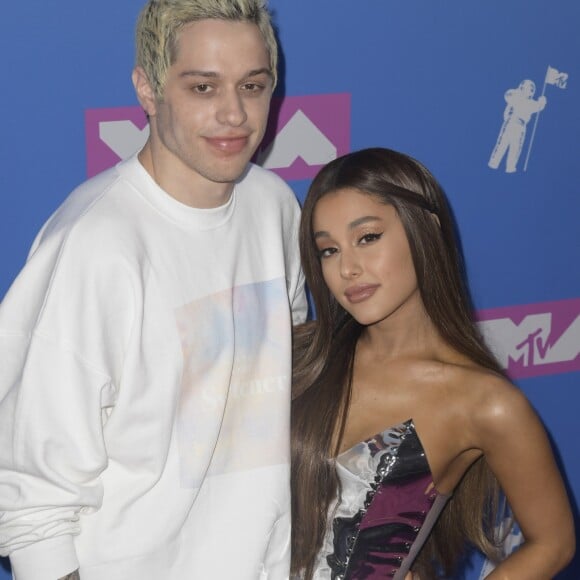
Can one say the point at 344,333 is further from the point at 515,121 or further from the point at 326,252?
the point at 515,121

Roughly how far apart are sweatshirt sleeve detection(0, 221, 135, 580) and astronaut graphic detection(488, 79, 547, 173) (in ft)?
3.50

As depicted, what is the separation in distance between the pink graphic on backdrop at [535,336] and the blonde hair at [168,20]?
104cm

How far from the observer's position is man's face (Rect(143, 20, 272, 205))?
163 cm

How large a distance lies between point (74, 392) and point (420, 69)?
3.41ft

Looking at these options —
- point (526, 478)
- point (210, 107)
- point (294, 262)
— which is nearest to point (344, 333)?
point (294, 262)

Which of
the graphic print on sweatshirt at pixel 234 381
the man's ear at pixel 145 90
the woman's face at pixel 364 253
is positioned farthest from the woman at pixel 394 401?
the man's ear at pixel 145 90

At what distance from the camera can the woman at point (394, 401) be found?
1.78 m

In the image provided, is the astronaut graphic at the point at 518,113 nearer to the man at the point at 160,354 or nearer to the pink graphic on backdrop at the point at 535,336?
the pink graphic on backdrop at the point at 535,336

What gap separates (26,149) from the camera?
77.4 inches

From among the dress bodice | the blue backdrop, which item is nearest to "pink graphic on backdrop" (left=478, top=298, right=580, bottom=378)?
the blue backdrop

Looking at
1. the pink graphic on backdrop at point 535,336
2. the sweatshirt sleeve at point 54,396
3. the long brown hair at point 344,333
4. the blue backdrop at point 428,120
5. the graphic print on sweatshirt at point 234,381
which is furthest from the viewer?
the pink graphic on backdrop at point 535,336

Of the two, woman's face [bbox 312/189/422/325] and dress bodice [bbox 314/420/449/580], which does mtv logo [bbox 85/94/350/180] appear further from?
dress bodice [bbox 314/420/449/580]

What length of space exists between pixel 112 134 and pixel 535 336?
107 cm

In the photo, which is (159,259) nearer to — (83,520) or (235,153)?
(235,153)
